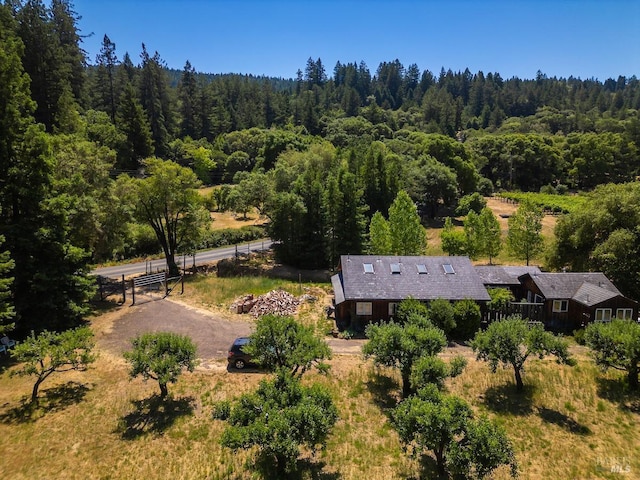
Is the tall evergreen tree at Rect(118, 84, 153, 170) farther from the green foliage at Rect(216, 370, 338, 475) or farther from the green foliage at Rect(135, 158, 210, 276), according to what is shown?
the green foliage at Rect(216, 370, 338, 475)

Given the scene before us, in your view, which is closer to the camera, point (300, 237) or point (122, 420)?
point (122, 420)

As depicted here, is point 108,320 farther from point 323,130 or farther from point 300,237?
point 323,130

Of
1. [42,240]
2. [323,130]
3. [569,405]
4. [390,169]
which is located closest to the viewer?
[569,405]

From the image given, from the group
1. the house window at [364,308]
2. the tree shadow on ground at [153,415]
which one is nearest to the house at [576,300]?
the house window at [364,308]

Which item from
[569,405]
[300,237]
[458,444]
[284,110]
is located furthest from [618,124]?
[458,444]

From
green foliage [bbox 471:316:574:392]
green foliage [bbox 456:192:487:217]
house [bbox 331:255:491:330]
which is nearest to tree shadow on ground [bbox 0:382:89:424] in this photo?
house [bbox 331:255:491:330]
